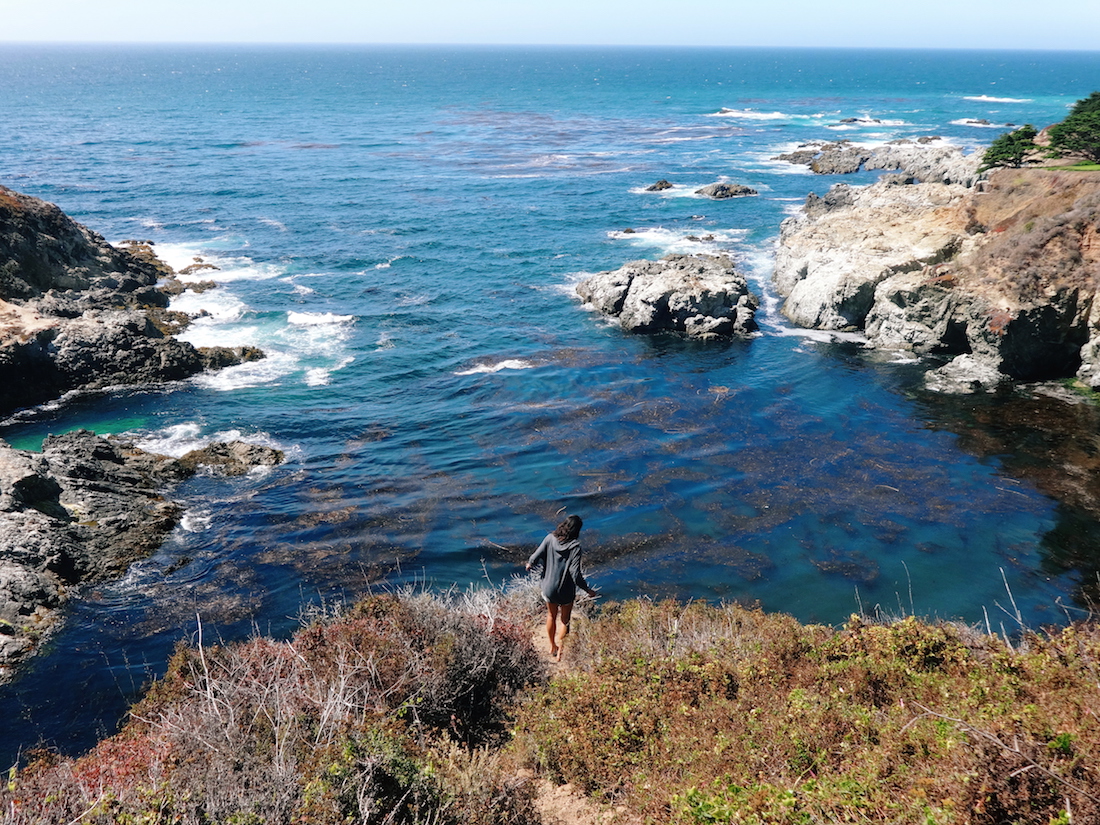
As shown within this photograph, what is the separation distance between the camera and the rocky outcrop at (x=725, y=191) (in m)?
58.1

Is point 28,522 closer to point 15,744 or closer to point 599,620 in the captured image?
point 15,744

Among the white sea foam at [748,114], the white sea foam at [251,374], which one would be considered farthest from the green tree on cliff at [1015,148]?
the white sea foam at [748,114]

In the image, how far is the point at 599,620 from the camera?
12180mm

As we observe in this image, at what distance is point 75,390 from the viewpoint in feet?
86.5

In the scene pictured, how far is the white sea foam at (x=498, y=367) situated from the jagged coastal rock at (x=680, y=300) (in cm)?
614

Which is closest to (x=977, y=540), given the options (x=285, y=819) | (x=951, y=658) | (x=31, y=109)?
(x=951, y=658)

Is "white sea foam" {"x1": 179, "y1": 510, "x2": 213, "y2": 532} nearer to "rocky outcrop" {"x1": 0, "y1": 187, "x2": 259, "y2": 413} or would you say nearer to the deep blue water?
the deep blue water

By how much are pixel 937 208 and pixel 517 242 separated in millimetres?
24837

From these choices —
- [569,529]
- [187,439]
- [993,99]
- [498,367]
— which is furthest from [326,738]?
[993,99]

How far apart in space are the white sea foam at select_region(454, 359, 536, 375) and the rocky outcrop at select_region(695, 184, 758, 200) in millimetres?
34906

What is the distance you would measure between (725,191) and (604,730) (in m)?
56.8

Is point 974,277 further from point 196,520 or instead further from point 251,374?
point 251,374

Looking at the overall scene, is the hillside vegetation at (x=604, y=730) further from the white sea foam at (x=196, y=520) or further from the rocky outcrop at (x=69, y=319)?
the rocky outcrop at (x=69, y=319)

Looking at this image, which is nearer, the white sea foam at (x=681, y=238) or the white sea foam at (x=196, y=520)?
the white sea foam at (x=196, y=520)
